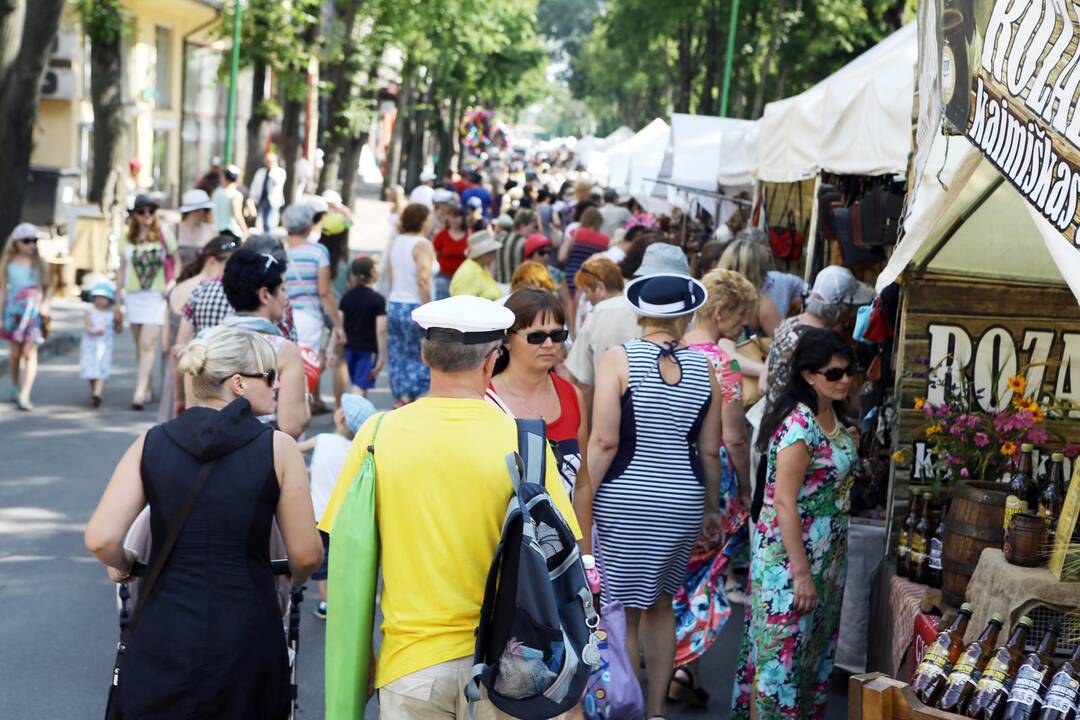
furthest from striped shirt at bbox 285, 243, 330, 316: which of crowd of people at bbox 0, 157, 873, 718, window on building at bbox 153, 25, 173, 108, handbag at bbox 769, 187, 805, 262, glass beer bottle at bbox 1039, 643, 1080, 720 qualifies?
window on building at bbox 153, 25, 173, 108

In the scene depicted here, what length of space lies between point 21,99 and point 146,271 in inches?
193

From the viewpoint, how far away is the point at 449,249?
46.5ft

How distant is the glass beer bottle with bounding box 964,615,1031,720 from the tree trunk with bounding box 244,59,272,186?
2305 centimetres

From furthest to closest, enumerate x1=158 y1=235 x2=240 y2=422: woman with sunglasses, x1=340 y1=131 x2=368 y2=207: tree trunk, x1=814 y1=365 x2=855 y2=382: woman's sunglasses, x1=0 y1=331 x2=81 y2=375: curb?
1. x1=340 y1=131 x2=368 y2=207: tree trunk
2. x1=0 y1=331 x2=81 y2=375: curb
3. x1=158 y1=235 x2=240 y2=422: woman with sunglasses
4. x1=814 y1=365 x2=855 y2=382: woman's sunglasses

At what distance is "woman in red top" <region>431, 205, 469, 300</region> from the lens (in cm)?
1408

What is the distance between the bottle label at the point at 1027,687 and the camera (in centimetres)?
379

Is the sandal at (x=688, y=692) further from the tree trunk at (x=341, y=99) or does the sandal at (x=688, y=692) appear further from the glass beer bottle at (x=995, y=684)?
the tree trunk at (x=341, y=99)

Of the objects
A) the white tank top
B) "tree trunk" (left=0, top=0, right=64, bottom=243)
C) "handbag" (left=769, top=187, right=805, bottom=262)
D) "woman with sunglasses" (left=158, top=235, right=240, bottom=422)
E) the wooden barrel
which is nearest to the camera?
the wooden barrel

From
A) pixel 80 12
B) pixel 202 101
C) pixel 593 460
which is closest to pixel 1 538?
pixel 593 460

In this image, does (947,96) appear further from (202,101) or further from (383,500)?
(202,101)

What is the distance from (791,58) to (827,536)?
34625 mm

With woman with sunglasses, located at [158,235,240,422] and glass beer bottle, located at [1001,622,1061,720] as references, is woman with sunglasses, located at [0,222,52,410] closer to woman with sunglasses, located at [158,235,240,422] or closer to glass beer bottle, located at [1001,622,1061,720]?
woman with sunglasses, located at [158,235,240,422]

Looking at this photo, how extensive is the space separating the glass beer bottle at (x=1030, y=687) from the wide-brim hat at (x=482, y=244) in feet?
24.5

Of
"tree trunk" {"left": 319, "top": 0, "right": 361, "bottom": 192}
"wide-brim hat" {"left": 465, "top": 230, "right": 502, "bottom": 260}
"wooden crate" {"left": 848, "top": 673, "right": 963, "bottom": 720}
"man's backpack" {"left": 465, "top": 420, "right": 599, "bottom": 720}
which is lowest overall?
"wooden crate" {"left": 848, "top": 673, "right": 963, "bottom": 720}
